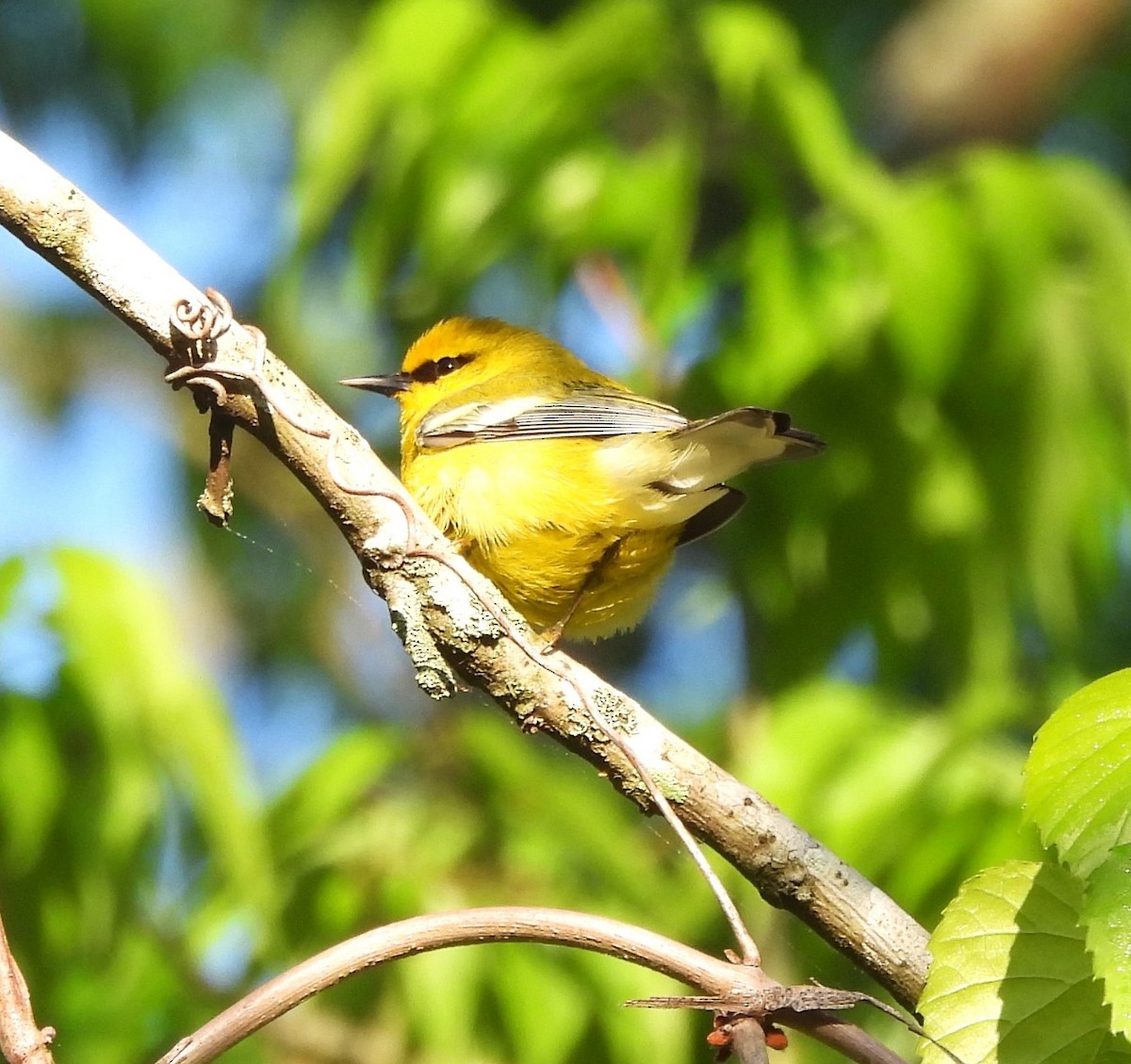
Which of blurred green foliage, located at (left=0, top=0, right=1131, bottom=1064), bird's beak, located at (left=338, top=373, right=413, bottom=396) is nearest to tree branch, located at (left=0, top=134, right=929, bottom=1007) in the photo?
blurred green foliage, located at (left=0, top=0, right=1131, bottom=1064)

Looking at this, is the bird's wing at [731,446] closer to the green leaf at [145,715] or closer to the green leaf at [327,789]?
the green leaf at [327,789]

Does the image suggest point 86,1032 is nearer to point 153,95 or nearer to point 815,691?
point 815,691

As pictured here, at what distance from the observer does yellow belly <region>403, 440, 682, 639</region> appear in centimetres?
327

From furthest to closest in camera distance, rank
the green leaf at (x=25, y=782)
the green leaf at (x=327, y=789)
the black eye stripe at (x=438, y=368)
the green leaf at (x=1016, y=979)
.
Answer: the black eye stripe at (x=438, y=368) → the green leaf at (x=327, y=789) → the green leaf at (x=25, y=782) → the green leaf at (x=1016, y=979)

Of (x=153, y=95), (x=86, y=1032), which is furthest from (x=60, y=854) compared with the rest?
(x=153, y=95)

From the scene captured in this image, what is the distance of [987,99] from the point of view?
20.8 feet

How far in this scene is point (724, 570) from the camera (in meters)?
4.10

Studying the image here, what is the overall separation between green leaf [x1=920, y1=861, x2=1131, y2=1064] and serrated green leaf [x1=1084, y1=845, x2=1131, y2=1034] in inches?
7.6

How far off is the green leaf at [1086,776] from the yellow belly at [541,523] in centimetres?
178

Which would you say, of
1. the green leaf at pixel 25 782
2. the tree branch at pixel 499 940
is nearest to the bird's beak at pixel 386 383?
the green leaf at pixel 25 782

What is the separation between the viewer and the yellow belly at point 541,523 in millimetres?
3273

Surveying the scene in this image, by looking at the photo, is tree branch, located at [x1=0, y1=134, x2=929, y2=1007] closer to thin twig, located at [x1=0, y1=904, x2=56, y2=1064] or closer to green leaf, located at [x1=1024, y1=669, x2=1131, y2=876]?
green leaf, located at [x1=1024, y1=669, x2=1131, y2=876]

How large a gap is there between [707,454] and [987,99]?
3917mm

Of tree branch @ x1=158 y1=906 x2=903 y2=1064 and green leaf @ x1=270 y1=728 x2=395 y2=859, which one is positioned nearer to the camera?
tree branch @ x1=158 y1=906 x2=903 y2=1064
